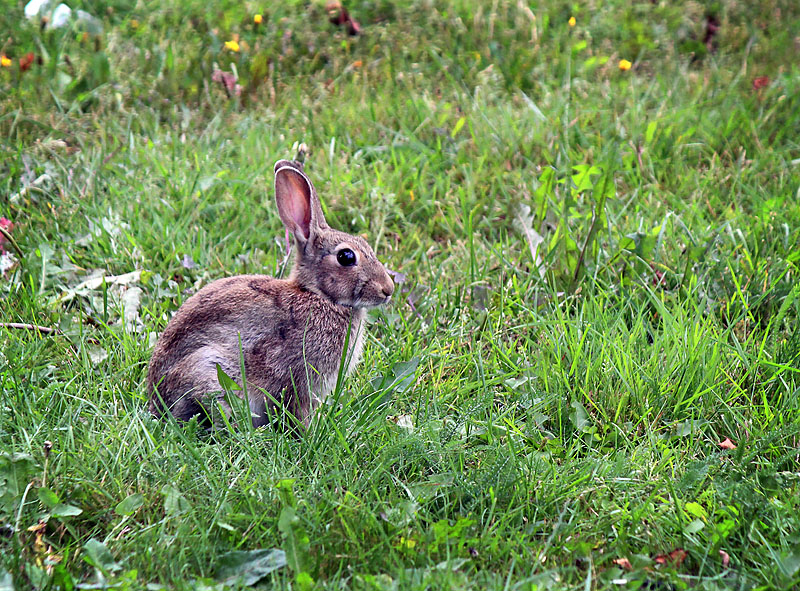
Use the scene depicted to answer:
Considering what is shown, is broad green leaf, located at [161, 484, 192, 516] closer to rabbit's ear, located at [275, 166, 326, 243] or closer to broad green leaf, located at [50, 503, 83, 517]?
broad green leaf, located at [50, 503, 83, 517]

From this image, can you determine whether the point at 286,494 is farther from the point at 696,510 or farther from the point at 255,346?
the point at 696,510

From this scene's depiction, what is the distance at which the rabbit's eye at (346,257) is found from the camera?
424 centimetres

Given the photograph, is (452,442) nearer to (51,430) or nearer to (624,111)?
(51,430)

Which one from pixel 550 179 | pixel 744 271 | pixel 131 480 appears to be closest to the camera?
pixel 131 480

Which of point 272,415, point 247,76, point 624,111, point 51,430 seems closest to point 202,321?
point 272,415

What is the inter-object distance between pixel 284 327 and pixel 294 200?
700 millimetres

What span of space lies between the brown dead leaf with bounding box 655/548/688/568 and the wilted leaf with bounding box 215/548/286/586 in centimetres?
136

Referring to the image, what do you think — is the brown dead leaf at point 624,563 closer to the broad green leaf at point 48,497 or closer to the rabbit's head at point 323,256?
the rabbit's head at point 323,256

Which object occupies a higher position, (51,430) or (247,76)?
(247,76)

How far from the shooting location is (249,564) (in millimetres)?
2953

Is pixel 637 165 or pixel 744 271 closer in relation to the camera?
pixel 744 271

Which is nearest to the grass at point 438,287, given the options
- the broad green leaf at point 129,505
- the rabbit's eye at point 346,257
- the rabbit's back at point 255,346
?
the broad green leaf at point 129,505

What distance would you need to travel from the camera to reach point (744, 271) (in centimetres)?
472

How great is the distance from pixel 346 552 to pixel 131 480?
0.95m
